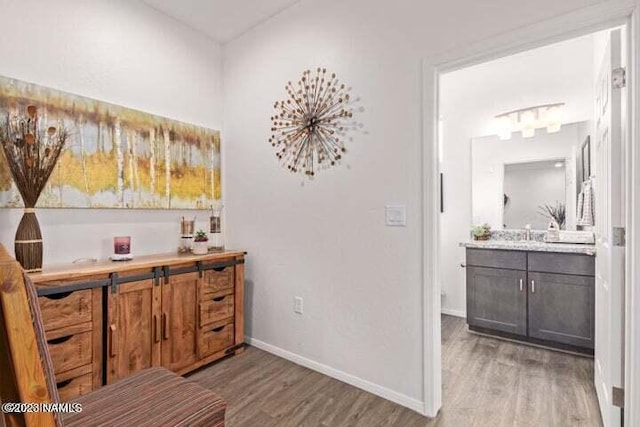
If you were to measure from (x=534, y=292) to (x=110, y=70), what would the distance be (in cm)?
388

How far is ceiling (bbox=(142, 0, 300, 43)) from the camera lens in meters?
2.53

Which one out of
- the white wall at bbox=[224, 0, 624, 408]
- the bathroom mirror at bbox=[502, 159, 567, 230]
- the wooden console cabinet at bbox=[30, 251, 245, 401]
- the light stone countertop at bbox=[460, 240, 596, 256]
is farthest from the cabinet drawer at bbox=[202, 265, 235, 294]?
the bathroom mirror at bbox=[502, 159, 567, 230]

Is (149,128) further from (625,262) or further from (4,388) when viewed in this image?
(625,262)

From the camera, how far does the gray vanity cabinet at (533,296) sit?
2.60m

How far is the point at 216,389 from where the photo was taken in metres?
2.15

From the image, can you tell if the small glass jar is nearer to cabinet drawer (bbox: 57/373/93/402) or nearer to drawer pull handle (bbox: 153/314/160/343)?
drawer pull handle (bbox: 153/314/160/343)

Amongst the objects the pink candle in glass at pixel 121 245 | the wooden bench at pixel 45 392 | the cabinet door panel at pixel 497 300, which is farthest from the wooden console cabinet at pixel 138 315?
the cabinet door panel at pixel 497 300

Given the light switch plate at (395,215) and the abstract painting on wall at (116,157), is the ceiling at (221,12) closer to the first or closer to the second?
the abstract painting on wall at (116,157)

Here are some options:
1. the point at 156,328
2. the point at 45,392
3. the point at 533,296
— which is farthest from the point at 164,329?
the point at 533,296

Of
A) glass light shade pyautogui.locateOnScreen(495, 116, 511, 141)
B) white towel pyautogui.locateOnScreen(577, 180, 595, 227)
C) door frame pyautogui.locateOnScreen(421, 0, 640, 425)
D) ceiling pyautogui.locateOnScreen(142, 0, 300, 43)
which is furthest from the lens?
glass light shade pyautogui.locateOnScreen(495, 116, 511, 141)

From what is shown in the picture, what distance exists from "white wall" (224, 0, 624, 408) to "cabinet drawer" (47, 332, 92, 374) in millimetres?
1275

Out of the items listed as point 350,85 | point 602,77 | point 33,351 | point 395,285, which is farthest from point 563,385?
point 33,351

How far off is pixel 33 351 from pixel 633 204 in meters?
2.09

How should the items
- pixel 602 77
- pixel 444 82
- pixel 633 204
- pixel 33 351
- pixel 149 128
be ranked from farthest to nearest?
pixel 444 82
pixel 149 128
pixel 602 77
pixel 633 204
pixel 33 351
